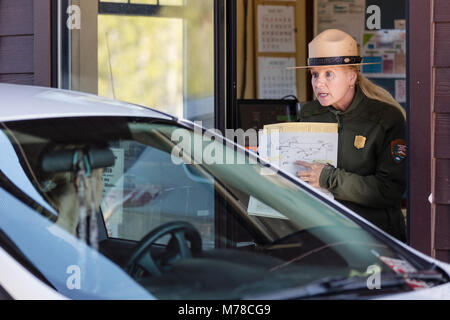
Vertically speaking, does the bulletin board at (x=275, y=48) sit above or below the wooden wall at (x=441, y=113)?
above

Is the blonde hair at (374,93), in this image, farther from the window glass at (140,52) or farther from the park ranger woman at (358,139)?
the window glass at (140,52)

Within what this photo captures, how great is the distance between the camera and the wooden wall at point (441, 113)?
3.21 meters

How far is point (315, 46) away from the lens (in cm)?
342

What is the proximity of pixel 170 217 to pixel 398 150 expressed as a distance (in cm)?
142

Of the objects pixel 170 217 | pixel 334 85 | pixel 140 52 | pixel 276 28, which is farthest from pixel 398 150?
pixel 276 28

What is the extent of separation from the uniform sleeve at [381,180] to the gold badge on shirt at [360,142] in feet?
0.29

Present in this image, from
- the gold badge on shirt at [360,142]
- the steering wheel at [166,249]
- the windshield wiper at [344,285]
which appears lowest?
the windshield wiper at [344,285]

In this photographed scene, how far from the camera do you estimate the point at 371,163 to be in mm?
3297

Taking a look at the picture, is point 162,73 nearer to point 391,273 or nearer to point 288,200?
point 288,200

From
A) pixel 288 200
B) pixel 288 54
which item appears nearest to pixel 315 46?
pixel 288 200

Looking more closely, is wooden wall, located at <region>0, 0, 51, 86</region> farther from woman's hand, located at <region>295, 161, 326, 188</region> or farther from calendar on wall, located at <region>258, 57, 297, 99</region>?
calendar on wall, located at <region>258, 57, 297, 99</region>

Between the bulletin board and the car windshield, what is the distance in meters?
4.57

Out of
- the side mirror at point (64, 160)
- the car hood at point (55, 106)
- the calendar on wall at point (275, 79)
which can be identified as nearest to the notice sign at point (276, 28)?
the calendar on wall at point (275, 79)

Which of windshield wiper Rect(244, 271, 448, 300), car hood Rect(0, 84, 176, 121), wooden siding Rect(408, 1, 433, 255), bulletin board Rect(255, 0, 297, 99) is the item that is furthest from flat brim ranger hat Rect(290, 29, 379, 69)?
bulletin board Rect(255, 0, 297, 99)
